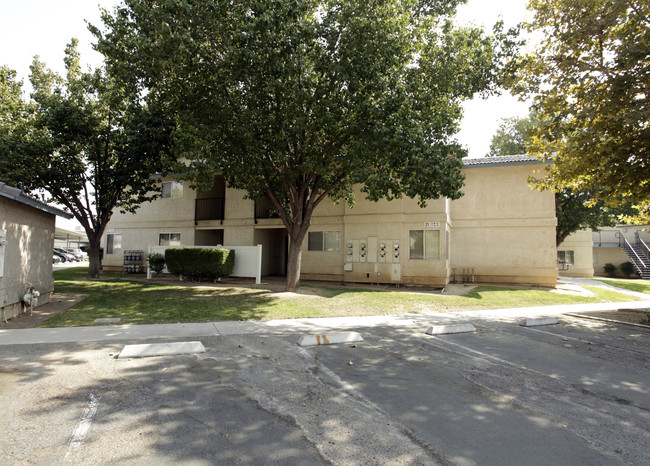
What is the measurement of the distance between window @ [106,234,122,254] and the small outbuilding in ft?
45.7

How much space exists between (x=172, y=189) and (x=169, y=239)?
10.2ft

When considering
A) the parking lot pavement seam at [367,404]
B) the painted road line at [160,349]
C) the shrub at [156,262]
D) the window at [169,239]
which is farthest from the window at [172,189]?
the parking lot pavement seam at [367,404]

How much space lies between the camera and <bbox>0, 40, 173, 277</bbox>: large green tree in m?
15.3

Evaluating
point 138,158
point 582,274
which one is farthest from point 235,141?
point 582,274

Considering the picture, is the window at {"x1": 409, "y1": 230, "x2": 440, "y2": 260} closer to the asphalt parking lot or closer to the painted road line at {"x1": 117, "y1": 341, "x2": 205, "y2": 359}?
the asphalt parking lot

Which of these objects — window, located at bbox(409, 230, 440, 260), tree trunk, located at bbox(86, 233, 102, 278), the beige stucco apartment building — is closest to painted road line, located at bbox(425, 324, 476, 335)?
the beige stucco apartment building

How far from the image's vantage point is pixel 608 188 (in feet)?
36.2

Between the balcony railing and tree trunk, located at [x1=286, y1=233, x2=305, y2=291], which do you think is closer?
tree trunk, located at [x1=286, y1=233, x2=305, y2=291]

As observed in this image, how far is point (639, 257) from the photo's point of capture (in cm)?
3206

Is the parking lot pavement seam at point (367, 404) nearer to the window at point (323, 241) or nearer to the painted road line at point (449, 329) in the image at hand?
the painted road line at point (449, 329)

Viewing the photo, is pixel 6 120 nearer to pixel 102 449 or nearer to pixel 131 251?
pixel 131 251

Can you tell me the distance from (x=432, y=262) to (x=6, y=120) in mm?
19177

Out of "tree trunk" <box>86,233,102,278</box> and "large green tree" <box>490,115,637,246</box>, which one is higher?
"large green tree" <box>490,115,637,246</box>

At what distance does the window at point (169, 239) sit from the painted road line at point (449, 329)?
18209mm
